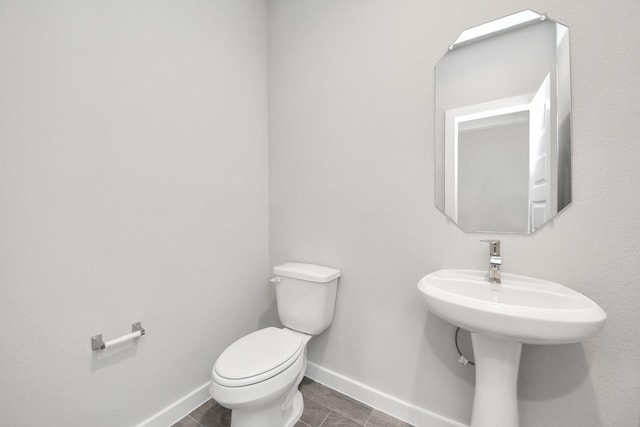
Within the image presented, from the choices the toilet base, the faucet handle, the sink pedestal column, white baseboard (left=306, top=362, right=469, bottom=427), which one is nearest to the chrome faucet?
the faucet handle

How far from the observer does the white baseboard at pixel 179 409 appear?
1.22 meters

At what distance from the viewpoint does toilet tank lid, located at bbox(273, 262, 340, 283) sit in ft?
4.66

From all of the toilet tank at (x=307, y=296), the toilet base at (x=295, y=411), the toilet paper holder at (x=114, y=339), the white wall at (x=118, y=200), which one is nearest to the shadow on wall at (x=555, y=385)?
the toilet tank at (x=307, y=296)

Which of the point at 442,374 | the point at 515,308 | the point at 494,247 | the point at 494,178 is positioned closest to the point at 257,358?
the point at 442,374

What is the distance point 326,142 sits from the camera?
1.56m

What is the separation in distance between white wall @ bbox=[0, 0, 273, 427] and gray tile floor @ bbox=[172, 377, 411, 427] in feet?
0.51

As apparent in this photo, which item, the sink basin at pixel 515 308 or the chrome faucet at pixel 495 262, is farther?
the chrome faucet at pixel 495 262

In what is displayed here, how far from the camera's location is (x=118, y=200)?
1.11m

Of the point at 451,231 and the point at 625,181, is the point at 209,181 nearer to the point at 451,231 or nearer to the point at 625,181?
the point at 451,231

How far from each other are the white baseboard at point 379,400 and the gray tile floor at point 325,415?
28mm

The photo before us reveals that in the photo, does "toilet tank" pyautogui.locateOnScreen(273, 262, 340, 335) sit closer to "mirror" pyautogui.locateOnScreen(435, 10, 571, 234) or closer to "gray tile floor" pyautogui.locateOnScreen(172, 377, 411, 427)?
"gray tile floor" pyautogui.locateOnScreen(172, 377, 411, 427)

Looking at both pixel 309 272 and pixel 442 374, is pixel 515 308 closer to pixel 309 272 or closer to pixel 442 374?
pixel 442 374

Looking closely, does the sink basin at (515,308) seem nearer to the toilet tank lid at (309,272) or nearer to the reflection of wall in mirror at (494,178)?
the reflection of wall in mirror at (494,178)

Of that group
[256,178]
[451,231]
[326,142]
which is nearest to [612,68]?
[451,231]
